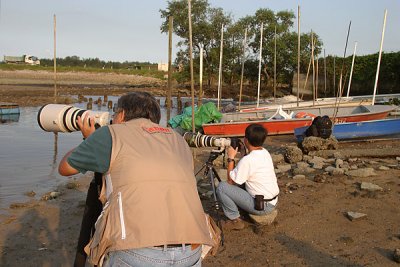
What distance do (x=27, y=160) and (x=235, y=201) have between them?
7920 millimetres

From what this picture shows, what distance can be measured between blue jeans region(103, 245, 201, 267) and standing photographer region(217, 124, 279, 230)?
2.91 metres

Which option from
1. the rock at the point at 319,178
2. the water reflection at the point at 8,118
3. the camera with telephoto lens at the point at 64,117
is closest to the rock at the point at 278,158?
the rock at the point at 319,178

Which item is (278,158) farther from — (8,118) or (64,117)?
(8,118)

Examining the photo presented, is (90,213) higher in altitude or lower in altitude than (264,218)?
higher

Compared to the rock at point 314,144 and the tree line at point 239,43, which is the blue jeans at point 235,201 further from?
the tree line at point 239,43

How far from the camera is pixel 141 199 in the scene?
7.01 feet

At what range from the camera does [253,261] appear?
462 centimetres

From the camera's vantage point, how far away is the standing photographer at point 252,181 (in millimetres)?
5059

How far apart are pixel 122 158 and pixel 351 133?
11.9m

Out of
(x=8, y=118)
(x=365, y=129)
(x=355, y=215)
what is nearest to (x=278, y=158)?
(x=365, y=129)

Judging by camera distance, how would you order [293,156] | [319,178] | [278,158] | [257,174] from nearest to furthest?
[257,174] → [319,178] → [293,156] → [278,158]

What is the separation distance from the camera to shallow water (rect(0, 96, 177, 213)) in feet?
27.9

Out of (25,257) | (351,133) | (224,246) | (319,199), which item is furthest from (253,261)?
(351,133)

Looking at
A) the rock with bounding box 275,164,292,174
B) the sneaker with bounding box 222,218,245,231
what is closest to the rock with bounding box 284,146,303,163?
the rock with bounding box 275,164,292,174
